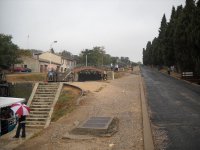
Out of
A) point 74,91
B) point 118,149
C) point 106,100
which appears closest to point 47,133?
point 118,149

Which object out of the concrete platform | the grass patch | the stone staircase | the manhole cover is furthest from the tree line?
the concrete platform

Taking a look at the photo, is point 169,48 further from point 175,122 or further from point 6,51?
point 175,122

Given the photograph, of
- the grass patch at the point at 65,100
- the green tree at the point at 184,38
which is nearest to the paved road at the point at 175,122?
the grass patch at the point at 65,100

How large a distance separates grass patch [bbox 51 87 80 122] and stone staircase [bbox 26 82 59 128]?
0.73m

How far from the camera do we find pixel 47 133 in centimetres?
1487

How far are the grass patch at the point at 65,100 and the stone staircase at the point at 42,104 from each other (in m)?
0.73

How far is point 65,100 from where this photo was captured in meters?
27.8

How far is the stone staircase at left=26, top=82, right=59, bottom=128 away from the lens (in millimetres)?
25514

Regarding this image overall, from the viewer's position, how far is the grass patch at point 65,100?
24.8 m

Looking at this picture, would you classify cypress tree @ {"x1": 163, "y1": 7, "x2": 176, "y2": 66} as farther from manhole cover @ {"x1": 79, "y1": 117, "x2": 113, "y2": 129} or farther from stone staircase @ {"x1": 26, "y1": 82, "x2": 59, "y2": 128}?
manhole cover @ {"x1": 79, "y1": 117, "x2": 113, "y2": 129}

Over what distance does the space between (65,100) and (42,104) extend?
2.93 metres

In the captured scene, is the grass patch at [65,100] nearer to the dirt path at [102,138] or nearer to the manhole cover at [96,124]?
the dirt path at [102,138]

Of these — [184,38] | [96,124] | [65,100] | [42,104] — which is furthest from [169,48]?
[96,124]

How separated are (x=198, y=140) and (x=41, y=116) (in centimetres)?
1755
